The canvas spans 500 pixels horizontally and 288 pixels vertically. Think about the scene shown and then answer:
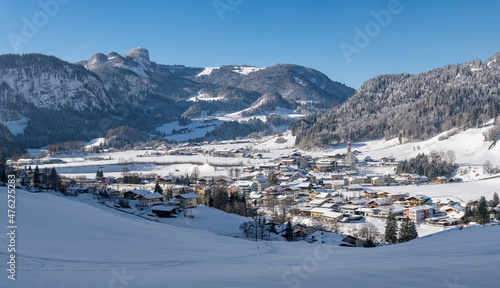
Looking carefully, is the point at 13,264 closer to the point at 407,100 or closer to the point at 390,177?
the point at 390,177

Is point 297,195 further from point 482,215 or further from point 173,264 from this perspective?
point 173,264

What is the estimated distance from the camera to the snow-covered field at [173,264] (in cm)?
504

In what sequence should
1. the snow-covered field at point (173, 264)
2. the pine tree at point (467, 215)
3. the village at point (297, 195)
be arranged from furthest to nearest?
the village at point (297, 195), the pine tree at point (467, 215), the snow-covered field at point (173, 264)

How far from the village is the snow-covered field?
1633 cm

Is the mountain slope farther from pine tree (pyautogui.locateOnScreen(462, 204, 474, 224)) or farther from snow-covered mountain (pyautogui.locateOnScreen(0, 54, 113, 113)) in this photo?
snow-covered mountain (pyautogui.locateOnScreen(0, 54, 113, 113))

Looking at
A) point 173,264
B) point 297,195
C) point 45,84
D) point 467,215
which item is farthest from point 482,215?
point 45,84

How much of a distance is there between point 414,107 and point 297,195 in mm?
73938

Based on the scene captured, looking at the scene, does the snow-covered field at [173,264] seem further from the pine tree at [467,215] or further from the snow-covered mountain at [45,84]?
the snow-covered mountain at [45,84]

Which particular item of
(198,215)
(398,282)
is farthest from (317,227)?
(398,282)

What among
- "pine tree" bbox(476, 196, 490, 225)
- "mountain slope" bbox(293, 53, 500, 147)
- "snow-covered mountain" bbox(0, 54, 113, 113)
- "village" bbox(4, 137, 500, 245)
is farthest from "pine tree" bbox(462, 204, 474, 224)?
"snow-covered mountain" bbox(0, 54, 113, 113)

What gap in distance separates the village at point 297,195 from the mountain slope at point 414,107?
26.7 meters

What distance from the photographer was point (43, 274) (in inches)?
225

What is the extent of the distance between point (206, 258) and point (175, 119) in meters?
191

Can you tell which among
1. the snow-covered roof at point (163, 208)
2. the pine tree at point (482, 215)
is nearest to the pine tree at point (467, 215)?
the pine tree at point (482, 215)
